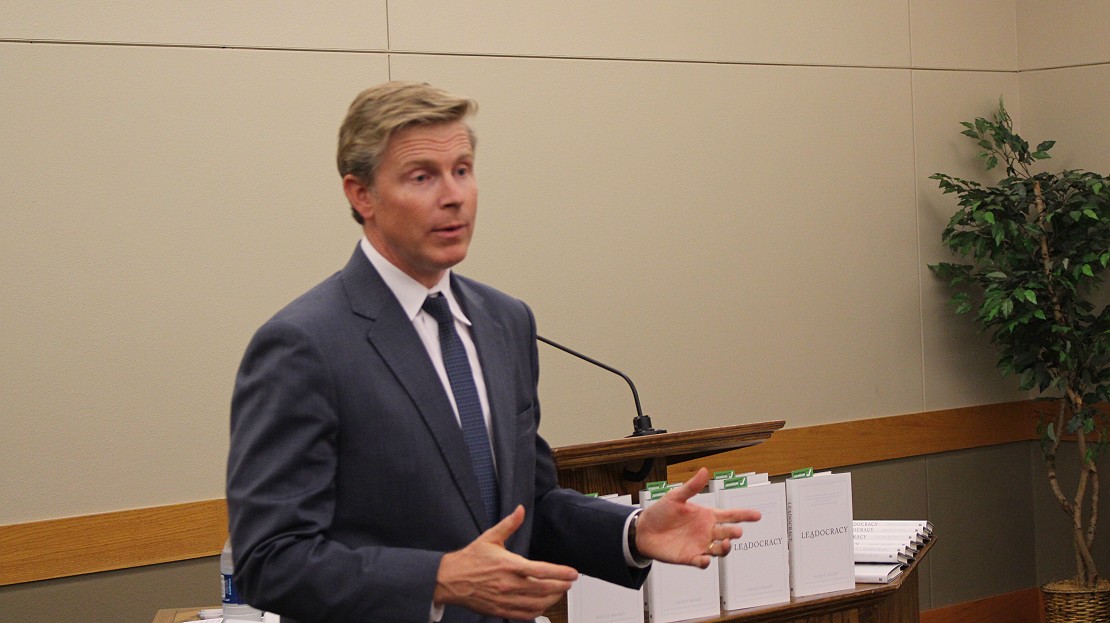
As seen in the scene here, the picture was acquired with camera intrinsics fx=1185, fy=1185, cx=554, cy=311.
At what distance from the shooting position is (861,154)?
535cm

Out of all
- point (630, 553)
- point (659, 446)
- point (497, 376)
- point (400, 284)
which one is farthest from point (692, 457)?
point (400, 284)

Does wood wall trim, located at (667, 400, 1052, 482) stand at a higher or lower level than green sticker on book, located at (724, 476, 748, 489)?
lower

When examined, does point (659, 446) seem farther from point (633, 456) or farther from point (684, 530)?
point (684, 530)

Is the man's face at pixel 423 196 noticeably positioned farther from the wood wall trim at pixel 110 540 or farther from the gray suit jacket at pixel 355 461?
the wood wall trim at pixel 110 540

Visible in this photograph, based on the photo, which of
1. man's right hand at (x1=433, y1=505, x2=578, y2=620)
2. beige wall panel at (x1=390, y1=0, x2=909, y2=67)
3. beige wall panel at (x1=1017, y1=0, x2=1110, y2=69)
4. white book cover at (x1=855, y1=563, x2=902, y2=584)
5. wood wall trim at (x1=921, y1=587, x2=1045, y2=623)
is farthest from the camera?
wood wall trim at (x1=921, y1=587, x2=1045, y2=623)

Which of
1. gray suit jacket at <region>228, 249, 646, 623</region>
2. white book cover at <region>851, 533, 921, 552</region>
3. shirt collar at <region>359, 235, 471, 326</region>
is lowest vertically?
white book cover at <region>851, 533, 921, 552</region>

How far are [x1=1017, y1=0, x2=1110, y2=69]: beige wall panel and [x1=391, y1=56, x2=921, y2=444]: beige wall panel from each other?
0.79 m

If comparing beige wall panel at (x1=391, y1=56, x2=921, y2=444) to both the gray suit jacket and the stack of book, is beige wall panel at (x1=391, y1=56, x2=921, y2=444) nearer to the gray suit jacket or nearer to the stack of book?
the stack of book

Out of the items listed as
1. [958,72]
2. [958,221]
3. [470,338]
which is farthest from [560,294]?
[470,338]

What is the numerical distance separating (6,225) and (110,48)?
0.64 meters

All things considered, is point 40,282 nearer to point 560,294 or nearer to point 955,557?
point 560,294

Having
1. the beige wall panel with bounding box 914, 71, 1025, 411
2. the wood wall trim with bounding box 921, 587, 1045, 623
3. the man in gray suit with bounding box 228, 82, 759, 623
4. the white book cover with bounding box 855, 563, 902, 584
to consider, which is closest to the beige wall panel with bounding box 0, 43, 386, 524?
the white book cover with bounding box 855, 563, 902, 584

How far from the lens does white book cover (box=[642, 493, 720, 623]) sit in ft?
8.31

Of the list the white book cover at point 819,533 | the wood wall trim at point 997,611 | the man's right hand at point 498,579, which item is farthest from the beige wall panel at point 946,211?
the man's right hand at point 498,579
